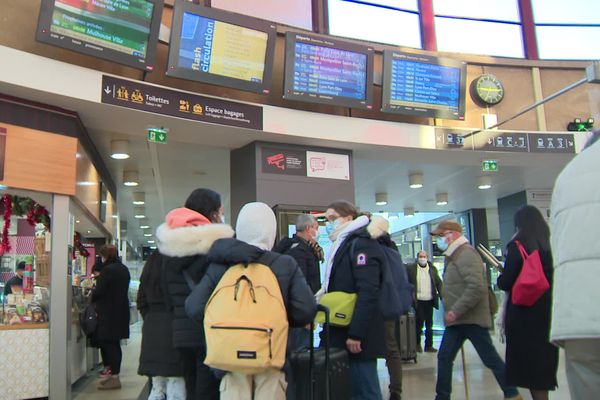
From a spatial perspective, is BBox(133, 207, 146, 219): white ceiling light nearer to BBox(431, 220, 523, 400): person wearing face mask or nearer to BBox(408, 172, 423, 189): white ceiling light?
BBox(408, 172, 423, 189): white ceiling light

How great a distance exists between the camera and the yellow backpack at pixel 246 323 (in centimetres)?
244

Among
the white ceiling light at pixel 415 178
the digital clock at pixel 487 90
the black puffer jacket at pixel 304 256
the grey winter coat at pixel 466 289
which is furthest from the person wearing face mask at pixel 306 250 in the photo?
the white ceiling light at pixel 415 178

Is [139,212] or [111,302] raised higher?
[139,212]

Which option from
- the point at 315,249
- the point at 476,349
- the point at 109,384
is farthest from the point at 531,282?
the point at 109,384

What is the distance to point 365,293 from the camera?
3338 mm

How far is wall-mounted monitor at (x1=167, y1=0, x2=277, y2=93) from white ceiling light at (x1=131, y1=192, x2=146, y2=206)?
560 centimetres

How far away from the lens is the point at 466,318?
4105 millimetres

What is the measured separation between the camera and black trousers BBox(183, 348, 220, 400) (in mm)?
2938

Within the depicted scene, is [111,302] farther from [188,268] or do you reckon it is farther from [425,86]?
[425,86]

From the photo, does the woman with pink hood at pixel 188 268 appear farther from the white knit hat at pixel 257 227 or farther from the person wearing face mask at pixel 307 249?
the person wearing face mask at pixel 307 249

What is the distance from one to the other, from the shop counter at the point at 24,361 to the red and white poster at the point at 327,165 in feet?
12.3

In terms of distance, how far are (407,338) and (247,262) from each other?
15.9ft

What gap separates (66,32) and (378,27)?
519 cm

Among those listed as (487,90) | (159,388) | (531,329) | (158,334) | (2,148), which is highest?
(487,90)
